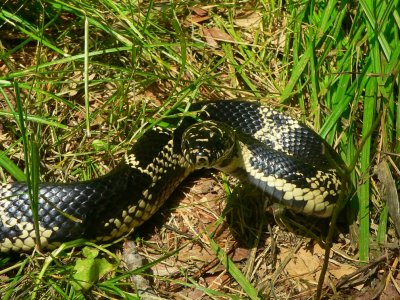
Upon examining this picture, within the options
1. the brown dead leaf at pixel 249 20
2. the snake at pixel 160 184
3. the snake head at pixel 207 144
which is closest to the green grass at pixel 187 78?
the brown dead leaf at pixel 249 20

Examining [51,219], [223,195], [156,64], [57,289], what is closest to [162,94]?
[156,64]

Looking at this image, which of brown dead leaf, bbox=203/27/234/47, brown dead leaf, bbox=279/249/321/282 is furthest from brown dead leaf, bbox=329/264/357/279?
brown dead leaf, bbox=203/27/234/47

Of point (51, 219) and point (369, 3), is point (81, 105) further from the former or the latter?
point (369, 3)

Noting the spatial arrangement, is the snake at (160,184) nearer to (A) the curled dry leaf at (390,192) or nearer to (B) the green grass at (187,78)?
(B) the green grass at (187,78)

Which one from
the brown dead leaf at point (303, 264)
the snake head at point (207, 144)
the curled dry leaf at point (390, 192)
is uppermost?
the snake head at point (207, 144)

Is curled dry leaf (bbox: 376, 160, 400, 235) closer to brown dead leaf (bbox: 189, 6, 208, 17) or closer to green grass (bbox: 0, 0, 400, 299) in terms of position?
green grass (bbox: 0, 0, 400, 299)

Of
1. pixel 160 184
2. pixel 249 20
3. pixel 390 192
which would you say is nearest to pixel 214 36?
pixel 249 20


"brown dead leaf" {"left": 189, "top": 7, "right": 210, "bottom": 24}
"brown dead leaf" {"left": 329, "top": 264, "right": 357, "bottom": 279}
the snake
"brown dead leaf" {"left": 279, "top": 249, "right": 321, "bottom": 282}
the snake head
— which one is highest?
"brown dead leaf" {"left": 189, "top": 7, "right": 210, "bottom": 24}
